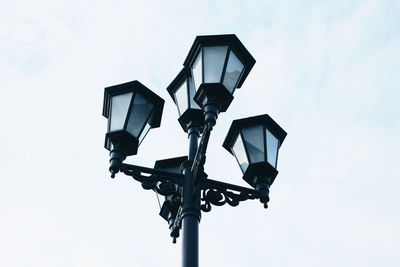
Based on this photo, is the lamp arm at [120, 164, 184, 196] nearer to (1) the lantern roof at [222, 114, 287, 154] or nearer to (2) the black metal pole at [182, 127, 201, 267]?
(2) the black metal pole at [182, 127, 201, 267]

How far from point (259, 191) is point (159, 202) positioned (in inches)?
52.4

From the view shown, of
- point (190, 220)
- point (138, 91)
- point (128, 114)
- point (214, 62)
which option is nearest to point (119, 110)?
point (128, 114)

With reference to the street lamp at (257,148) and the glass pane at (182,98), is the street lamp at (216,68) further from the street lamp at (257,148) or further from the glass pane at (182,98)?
the glass pane at (182,98)

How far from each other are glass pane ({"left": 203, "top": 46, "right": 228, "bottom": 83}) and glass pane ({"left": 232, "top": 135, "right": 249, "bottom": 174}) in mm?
869

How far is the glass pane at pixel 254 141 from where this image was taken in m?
5.93

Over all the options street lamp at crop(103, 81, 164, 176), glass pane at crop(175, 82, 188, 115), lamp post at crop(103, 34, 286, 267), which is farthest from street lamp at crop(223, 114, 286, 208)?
street lamp at crop(103, 81, 164, 176)

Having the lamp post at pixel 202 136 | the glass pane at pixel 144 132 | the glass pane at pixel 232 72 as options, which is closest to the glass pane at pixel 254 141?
the lamp post at pixel 202 136

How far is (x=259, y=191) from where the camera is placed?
5902 mm

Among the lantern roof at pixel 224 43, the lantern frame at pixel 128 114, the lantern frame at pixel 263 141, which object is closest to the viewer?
the lantern roof at pixel 224 43

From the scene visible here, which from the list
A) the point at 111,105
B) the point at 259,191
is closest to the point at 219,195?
the point at 259,191

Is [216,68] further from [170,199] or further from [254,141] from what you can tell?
[170,199]

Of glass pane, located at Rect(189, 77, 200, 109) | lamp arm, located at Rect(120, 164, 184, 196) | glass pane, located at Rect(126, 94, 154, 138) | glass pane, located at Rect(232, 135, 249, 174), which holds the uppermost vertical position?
glass pane, located at Rect(189, 77, 200, 109)

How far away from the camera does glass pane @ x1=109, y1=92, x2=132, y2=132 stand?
229 inches

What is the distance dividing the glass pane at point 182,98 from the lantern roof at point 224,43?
0.87 meters
